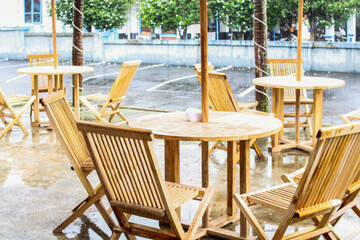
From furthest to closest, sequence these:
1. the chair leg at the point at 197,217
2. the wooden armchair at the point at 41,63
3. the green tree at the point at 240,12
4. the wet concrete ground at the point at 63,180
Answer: the green tree at the point at 240,12 → the wooden armchair at the point at 41,63 → the wet concrete ground at the point at 63,180 → the chair leg at the point at 197,217

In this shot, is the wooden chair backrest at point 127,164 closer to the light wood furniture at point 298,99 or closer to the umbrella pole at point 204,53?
the umbrella pole at point 204,53

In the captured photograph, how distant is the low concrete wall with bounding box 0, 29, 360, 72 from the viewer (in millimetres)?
16906

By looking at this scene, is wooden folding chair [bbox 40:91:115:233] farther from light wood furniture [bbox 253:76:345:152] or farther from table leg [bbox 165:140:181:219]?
light wood furniture [bbox 253:76:345:152]

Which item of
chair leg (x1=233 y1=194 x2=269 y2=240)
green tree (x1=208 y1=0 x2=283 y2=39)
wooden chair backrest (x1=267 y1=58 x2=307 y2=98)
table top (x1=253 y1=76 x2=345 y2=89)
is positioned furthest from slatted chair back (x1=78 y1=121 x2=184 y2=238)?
green tree (x1=208 y1=0 x2=283 y2=39)

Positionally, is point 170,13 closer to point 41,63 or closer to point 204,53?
point 41,63

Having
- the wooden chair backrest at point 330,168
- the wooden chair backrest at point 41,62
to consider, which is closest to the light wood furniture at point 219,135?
the wooden chair backrest at point 330,168

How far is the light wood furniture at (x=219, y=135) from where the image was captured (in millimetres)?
3697

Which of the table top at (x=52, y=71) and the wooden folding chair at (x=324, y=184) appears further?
the table top at (x=52, y=71)

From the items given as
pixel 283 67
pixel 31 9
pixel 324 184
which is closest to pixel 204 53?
pixel 324 184

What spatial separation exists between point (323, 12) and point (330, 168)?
17.9 m

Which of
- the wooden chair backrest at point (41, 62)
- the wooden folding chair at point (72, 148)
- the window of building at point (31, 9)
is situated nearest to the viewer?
the wooden folding chair at point (72, 148)

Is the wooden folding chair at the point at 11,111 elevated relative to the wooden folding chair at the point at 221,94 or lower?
lower

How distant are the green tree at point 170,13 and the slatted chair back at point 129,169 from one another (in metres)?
18.9

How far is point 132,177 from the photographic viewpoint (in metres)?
3.13
